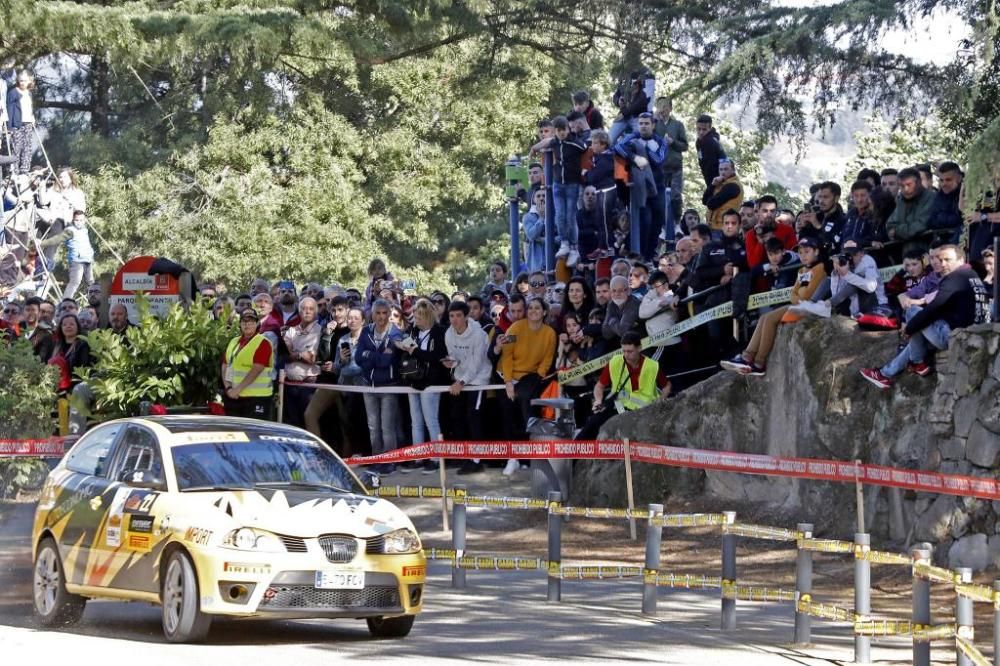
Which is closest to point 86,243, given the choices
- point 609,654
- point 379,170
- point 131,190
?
point 131,190

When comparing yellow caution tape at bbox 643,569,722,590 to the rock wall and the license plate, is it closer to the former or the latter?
the license plate

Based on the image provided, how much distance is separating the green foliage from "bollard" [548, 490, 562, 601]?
8.87 metres

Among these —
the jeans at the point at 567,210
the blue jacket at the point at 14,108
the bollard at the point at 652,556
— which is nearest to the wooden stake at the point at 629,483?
the bollard at the point at 652,556

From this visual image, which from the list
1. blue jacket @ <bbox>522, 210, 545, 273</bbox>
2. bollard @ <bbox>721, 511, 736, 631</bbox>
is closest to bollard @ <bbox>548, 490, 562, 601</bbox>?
bollard @ <bbox>721, 511, 736, 631</bbox>

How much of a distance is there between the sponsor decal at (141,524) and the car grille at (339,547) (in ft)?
4.25

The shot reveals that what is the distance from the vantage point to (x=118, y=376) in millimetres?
21812

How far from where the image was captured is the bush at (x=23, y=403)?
70.8 ft

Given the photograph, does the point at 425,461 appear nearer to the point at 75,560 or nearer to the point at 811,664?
the point at 75,560

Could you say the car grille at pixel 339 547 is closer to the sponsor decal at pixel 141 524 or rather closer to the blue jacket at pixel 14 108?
the sponsor decal at pixel 141 524

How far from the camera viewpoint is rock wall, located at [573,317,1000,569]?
48.6ft

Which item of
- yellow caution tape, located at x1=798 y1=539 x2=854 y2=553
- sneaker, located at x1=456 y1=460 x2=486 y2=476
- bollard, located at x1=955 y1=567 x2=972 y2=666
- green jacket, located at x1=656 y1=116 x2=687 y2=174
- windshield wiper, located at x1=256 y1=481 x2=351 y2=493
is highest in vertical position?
green jacket, located at x1=656 y1=116 x2=687 y2=174

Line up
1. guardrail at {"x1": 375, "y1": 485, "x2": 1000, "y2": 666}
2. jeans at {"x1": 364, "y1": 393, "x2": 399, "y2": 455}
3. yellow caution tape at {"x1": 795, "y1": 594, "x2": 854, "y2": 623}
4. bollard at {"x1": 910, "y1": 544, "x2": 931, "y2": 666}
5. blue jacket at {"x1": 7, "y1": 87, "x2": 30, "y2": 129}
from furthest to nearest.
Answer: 1. blue jacket at {"x1": 7, "y1": 87, "x2": 30, "y2": 129}
2. jeans at {"x1": 364, "y1": 393, "x2": 399, "y2": 455}
3. yellow caution tape at {"x1": 795, "y1": 594, "x2": 854, "y2": 623}
4. bollard at {"x1": 910, "y1": 544, "x2": 931, "y2": 666}
5. guardrail at {"x1": 375, "y1": 485, "x2": 1000, "y2": 666}

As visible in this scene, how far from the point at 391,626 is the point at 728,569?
247cm

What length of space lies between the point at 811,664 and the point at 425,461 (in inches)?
411
